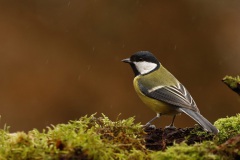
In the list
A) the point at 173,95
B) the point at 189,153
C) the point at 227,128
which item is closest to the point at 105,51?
the point at 173,95

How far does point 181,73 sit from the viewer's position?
10703mm

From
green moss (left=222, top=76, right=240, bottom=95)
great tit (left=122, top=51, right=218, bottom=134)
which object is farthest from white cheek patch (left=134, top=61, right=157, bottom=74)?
green moss (left=222, top=76, right=240, bottom=95)

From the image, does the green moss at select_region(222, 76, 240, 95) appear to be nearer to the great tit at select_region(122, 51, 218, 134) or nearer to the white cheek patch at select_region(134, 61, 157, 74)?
the great tit at select_region(122, 51, 218, 134)

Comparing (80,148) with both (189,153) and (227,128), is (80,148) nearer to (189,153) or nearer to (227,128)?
(189,153)

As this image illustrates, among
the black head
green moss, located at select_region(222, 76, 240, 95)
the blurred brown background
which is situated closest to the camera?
green moss, located at select_region(222, 76, 240, 95)

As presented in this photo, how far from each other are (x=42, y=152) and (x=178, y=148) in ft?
1.51

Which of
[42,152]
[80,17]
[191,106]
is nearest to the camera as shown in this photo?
[42,152]

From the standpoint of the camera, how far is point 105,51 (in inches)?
434

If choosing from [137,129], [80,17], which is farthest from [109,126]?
[80,17]

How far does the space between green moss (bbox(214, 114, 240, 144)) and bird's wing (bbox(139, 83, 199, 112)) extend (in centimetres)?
96

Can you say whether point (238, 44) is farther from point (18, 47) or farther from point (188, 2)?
point (18, 47)

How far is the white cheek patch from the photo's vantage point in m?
4.46

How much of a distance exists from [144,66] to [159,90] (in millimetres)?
401

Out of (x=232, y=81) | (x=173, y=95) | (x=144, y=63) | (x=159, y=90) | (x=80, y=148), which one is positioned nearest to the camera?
(x=80, y=148)
